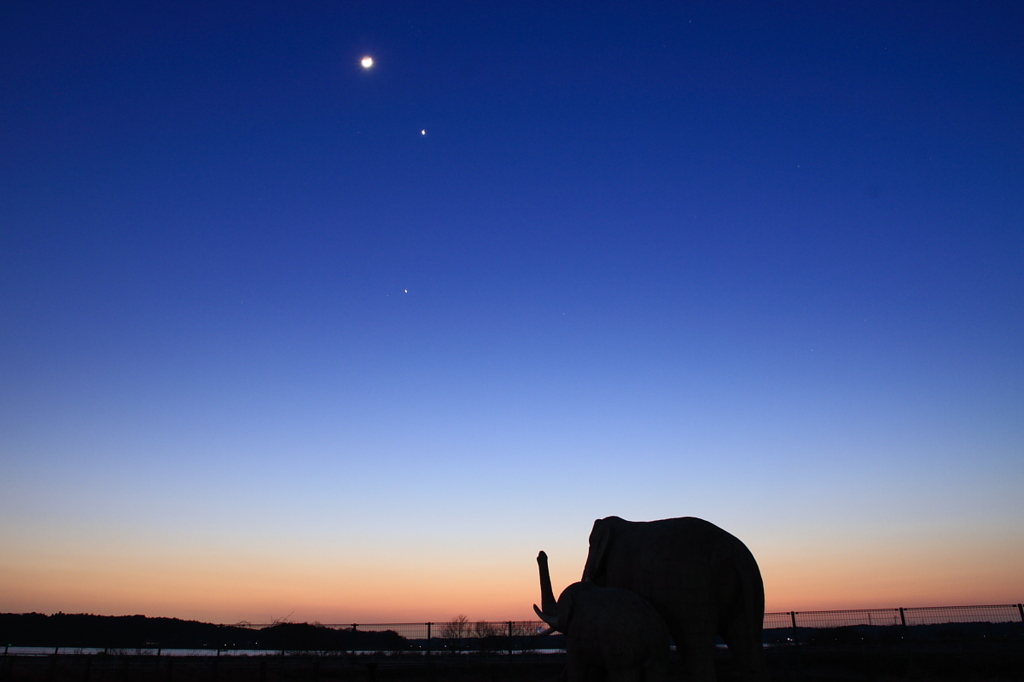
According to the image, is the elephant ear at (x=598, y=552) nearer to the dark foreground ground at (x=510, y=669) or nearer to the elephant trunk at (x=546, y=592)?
the elephant trunk at (x=546, y=592)

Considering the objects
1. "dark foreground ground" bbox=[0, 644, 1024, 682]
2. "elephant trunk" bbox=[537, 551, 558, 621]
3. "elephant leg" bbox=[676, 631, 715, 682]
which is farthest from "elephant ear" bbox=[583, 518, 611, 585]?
"dark foreground ground" bbox=[0, 644, 1024, 682]

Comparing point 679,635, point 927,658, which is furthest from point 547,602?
point 927,658

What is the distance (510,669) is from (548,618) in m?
11.7

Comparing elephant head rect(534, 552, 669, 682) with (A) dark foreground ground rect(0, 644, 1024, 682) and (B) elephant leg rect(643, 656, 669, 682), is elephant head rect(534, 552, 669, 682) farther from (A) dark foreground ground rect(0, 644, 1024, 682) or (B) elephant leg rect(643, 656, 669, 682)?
(A) dark foreground ground rect(0, 644, 1024, 682)

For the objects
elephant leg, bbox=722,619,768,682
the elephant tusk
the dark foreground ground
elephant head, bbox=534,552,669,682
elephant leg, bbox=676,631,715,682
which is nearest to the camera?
elephant head, bbox=534,552,669,682

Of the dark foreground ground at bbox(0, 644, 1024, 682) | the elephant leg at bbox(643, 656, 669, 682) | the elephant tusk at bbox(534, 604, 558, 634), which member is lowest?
the dark foreground ground at bbox(0, 644, 1024, 682)

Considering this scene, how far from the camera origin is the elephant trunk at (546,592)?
1350 cm

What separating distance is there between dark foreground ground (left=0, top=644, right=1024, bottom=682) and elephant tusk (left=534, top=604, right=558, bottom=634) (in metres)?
10.4

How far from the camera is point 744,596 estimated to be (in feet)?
39.6

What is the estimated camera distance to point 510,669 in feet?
76.1

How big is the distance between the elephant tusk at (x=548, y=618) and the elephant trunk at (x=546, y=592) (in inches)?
2.4

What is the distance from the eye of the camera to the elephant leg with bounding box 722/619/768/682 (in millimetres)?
12094

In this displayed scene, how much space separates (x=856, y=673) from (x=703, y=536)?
17373 mm

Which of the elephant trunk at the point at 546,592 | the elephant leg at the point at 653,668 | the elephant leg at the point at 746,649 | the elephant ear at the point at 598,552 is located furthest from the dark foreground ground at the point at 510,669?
the elephant leg at the point at 653,668
